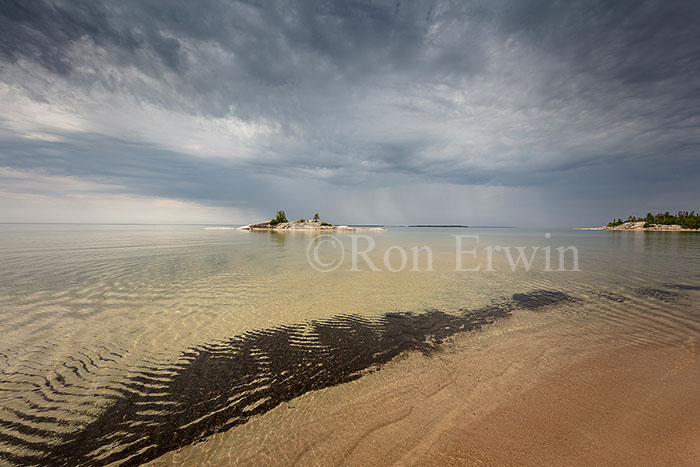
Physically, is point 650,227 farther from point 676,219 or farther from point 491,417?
point 491,417

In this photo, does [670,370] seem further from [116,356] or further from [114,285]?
[114,285]

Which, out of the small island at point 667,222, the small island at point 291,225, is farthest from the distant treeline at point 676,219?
the small island at point 291,225

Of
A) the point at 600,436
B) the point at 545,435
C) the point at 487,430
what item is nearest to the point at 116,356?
the point at 487,430

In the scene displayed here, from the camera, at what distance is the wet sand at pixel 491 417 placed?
3.98 m

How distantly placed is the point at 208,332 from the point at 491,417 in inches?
332

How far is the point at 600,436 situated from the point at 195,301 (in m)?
13.8

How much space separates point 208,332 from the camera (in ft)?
29.0

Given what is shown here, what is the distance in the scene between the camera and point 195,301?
12141mm

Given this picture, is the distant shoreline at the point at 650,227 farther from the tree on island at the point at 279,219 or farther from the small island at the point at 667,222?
the tree on island at the point at 279,219

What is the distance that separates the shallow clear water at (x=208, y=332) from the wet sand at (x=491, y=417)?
0.68 meters

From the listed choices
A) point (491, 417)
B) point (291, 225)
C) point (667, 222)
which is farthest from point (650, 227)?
point (491, 417)

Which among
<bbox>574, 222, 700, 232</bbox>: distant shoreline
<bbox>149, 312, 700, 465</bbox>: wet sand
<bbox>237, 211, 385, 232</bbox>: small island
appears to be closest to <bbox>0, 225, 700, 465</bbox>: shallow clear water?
<bbox>149, 312, 700, 465</bbox>: wet sand

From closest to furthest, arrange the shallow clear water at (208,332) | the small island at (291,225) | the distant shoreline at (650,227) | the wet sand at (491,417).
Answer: the wet sand at (491,417), the shallow clear water at (208,332), the small island at (291,225), the distant shoreline at (650,227)

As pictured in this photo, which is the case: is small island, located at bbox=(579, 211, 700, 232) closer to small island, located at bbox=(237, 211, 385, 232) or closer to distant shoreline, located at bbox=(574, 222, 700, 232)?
distant shoreline, located at bbox=(574, 222, 700, 232)
